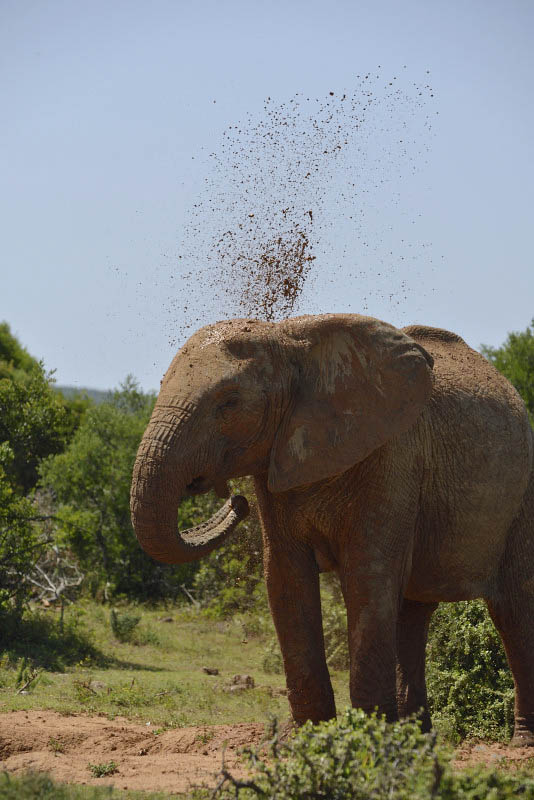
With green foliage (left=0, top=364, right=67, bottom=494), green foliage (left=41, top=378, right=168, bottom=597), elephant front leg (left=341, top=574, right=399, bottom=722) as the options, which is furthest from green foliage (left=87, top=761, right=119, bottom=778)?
green foliage (left=41, top=378, right=168, bottom=597)

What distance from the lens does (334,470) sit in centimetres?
622

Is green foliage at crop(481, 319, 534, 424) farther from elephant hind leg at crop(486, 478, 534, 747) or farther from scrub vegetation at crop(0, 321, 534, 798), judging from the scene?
elephant hind leg at crop(486, 478, 534, 747)

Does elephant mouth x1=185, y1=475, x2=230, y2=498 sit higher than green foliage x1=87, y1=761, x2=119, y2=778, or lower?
higher

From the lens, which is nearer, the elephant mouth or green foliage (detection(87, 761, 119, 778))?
the elephant mouth

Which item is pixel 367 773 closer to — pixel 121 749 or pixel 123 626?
pixel 121 749

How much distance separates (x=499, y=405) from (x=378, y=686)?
101 inches

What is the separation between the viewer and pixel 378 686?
6199 mm

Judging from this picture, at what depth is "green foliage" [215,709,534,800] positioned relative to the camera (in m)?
4.39

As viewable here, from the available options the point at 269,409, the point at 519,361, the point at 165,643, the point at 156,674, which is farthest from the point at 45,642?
the point at 519,361

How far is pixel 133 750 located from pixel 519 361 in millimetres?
26262

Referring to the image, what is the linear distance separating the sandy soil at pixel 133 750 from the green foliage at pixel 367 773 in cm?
127

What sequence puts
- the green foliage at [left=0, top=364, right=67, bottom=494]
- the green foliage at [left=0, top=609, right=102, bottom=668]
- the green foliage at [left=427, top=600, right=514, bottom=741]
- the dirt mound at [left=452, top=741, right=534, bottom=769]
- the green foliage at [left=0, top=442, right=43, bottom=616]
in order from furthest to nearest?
the green foliage at [left=0, top=364, right=67, bottom=494]
the green foliage at [left=0, top=442, right=43, bottom=616]
the green foliage at [left=0, top=609, right=102, bottom=668]
the green foliage at [left=427, top=600, right=514, bottom=741]
the dirt mound at [left=452, top=741, right=534, bottom=769]

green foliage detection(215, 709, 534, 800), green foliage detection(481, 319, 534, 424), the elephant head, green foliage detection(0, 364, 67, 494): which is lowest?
green foliage detection(215, 709, 534, 800)

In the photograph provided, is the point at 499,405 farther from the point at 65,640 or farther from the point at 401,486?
the point at 65,640
